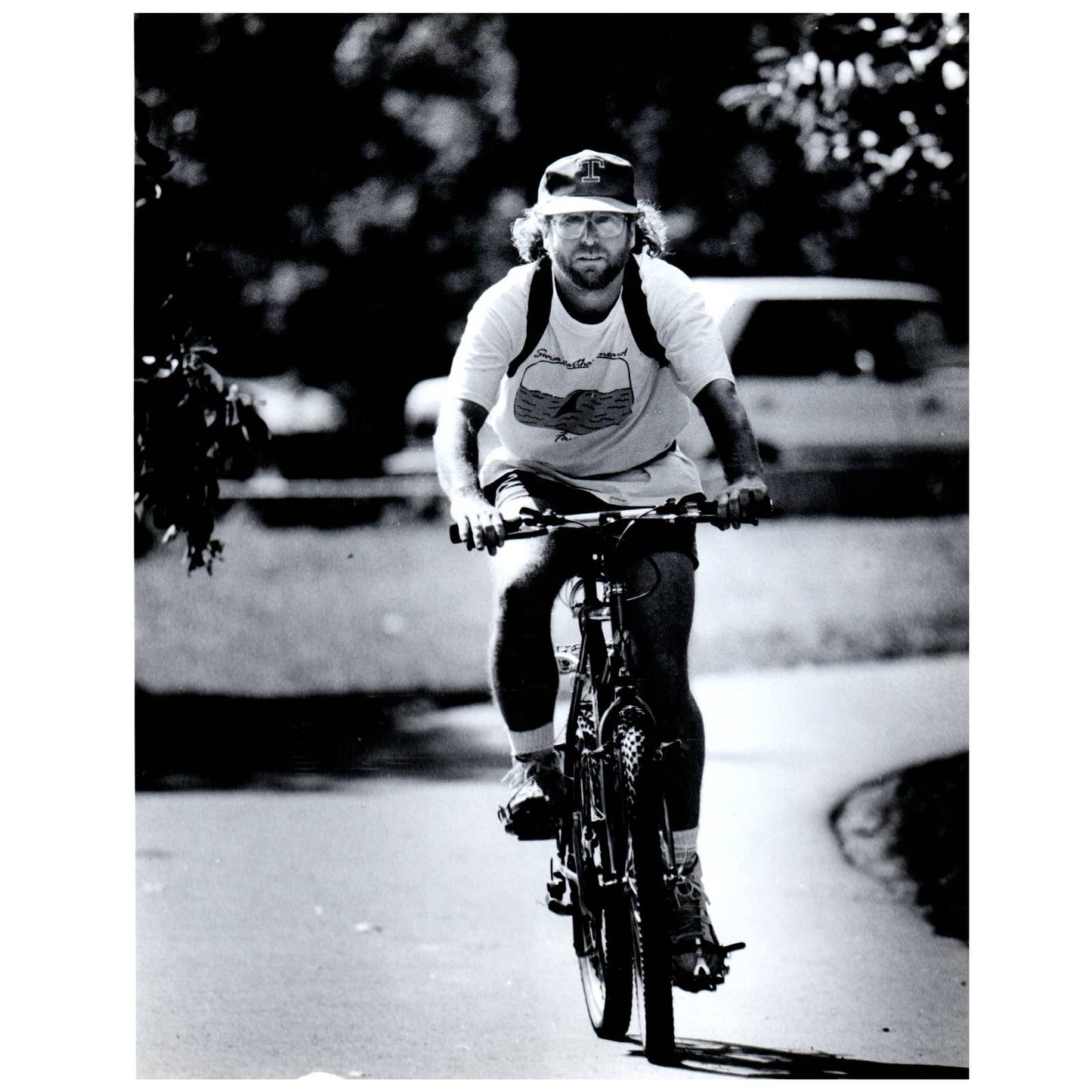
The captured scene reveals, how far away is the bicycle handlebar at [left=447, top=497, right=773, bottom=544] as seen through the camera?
4.48 m

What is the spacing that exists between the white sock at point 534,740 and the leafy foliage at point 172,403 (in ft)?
4.90

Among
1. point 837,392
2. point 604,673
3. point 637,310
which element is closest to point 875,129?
point 837,392

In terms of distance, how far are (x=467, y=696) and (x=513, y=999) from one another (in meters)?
1.38

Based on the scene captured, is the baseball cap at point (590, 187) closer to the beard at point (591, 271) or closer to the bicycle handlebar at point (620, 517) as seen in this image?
the beard at point (591, 271)

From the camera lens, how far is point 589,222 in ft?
16.0

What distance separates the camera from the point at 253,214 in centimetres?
614

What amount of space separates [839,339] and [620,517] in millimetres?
2177

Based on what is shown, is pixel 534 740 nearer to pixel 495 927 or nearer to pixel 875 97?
pixel 495 927

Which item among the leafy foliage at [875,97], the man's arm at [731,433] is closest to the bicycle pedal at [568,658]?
the man's arm at [731,433]

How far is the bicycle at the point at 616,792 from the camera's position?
4504mm

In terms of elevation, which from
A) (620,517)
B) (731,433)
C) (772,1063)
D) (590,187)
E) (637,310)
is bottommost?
(772,1063)

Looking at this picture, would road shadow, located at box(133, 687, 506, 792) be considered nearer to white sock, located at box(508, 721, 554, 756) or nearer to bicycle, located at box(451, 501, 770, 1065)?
white sock, located at box(508, 721, 554, 756)

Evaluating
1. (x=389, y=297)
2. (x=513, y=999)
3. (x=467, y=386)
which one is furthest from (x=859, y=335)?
(x=513, y=999)
